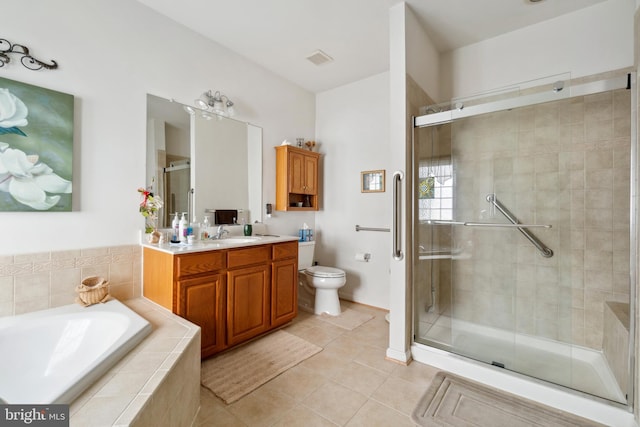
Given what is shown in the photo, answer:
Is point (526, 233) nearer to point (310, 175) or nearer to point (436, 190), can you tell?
point (436, 190)

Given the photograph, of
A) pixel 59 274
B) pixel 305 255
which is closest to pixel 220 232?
pixel 305 255

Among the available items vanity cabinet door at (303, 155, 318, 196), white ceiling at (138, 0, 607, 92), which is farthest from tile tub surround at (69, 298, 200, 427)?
white ceiling at (138, 0, 607, 92)

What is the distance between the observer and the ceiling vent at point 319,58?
115 inches

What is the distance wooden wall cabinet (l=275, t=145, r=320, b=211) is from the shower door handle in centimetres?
146

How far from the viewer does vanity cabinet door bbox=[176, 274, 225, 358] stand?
1.97 m

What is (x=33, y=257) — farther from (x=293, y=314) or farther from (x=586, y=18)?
(x=586, y=18)

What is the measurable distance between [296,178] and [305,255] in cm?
94

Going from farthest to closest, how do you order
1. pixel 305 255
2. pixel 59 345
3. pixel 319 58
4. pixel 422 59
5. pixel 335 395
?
pixel 305 255 < pixel 319 58 < pixel 422 59 < pixel 335 395 < pixel 59 345

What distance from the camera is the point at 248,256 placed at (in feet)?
7.85

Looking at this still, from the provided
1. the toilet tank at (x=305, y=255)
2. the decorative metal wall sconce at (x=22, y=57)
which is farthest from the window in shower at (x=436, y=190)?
the decorative metal wall sconce at (x=22, y=57)

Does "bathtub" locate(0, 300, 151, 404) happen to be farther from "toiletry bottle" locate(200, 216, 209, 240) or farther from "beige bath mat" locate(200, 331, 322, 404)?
"toiletry bottle" locate(200, 216, 209, 240)

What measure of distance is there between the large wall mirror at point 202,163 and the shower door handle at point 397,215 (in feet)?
5.27

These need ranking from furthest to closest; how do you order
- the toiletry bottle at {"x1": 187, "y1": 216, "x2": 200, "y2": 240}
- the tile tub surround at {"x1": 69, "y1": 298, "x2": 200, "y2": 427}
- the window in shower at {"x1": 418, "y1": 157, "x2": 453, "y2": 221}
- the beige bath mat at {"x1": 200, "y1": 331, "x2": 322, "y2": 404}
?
the toiletry bottle at {"x1": 187, "y1": 216, "x2": 200, "y2": 240}
the window in shower at {"x1": 418, "y1": 157, "x2": 453, "y2": 221}
the beige bath mat at {"x1": 200, "y1": 331, "x2": 322, "y2": 404}
the tile tub surround at {"x1": 69, "y1": 298, "x2": 200, "y2": 427}

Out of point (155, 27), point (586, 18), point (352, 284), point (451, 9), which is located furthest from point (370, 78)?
point (352, 284)
